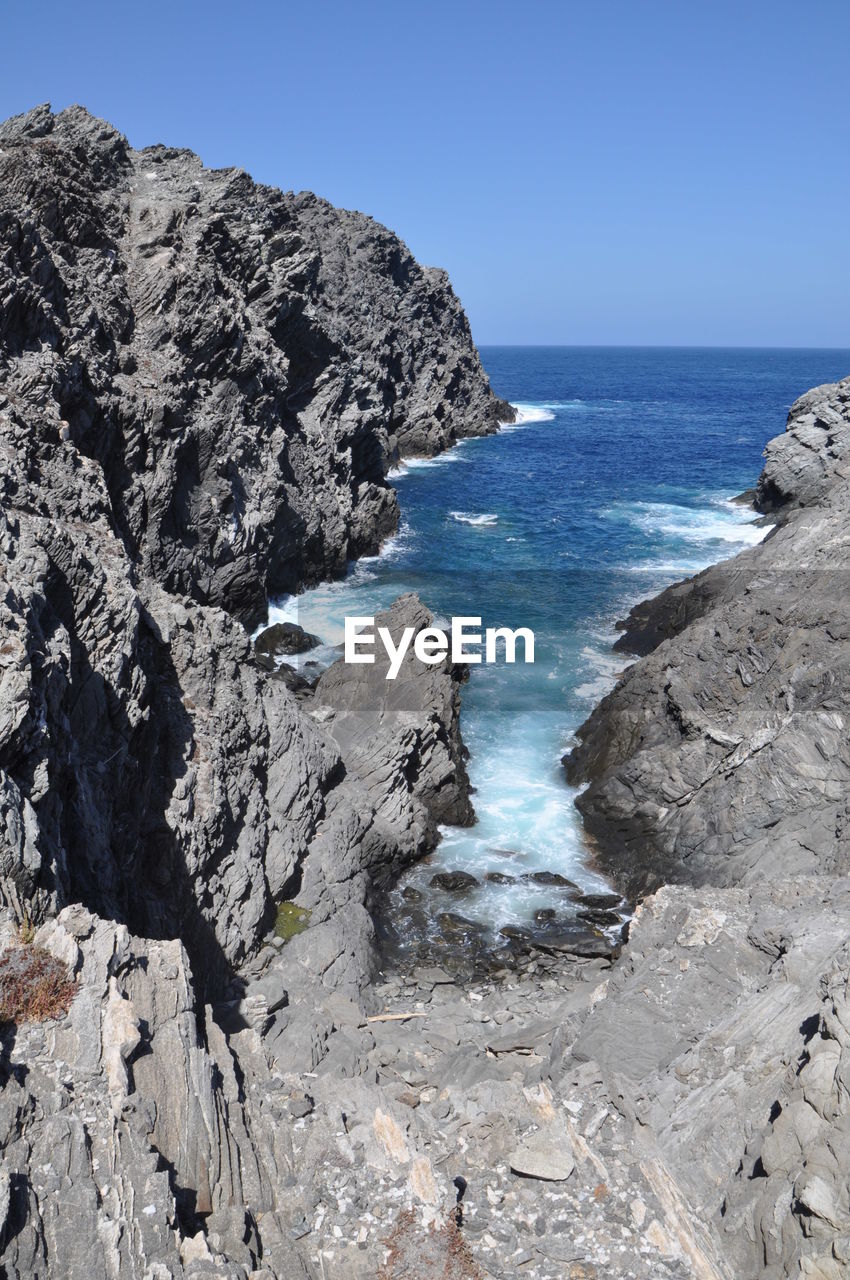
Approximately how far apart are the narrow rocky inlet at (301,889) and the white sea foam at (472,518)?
Result: 29.6 meters

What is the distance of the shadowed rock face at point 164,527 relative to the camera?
20.0 metres

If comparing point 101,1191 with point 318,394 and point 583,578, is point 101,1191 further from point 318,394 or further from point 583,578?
point 318,394

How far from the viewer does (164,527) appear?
4084 centimetres

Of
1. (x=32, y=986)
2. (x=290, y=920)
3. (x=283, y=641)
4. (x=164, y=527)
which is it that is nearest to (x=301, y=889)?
(x=290, y=920)

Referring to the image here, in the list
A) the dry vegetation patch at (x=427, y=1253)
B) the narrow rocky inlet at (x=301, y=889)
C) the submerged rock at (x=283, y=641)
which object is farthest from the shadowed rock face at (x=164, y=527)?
the dry vegetation patch at (x=427, y=1253)

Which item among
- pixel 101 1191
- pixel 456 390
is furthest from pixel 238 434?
pixel 456 390

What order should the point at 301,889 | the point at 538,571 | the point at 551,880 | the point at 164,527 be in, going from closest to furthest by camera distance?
1. the point at 301,889
2. the point at 551,880
3. the point at 164,527
4. the point at 538,571

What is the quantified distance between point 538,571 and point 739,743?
34.6 m

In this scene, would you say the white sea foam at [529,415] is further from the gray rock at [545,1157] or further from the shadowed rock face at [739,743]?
the gray rock at [545,1157]

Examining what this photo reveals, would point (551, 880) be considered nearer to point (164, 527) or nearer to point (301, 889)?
point (301, 889)

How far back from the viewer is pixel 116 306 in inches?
1622

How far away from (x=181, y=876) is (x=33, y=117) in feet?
144

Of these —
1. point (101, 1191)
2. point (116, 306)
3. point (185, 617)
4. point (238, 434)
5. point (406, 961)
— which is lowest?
point (406, 961)

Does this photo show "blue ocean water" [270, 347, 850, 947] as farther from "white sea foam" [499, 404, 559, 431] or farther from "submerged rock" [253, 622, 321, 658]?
"white sea foam" [499, 404, 559, 431]
